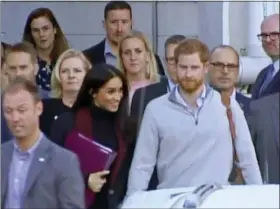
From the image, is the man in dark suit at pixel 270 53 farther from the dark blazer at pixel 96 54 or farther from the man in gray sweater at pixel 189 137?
the dark blazer at pixel 96 54

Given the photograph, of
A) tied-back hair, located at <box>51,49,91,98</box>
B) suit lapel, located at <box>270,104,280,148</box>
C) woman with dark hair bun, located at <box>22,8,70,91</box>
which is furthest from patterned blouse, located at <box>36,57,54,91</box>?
suit lapel, located at <box>270,104,280,148</box>

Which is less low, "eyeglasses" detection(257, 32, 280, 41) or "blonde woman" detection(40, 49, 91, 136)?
"eyeglasses" detection(257, 32, 280, 41)

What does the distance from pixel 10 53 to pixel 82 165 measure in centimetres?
96

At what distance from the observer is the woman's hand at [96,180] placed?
6824 mm

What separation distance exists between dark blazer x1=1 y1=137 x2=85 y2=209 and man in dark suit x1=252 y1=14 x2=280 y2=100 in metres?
1.21

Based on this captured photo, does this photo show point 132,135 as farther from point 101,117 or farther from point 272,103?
point 272,103

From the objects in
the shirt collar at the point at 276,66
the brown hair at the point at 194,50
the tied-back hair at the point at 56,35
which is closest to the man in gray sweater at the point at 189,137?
the brown hair at the point at 194,50

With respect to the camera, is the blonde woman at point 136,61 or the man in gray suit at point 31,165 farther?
the blonde woman at point 136,61

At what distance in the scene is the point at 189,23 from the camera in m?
9.20

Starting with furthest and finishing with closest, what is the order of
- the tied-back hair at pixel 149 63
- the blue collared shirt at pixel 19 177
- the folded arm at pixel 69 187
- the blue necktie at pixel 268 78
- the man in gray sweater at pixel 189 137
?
the tied-back hair at pixel 149 63 < the blue necktie at pixel 268 78 < the man in gray sweater at pixel 189 137 < the blue collared shirt at pixel 19 177 < the folded arm at pixel 69 187

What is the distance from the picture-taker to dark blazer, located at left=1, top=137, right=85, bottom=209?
20.8 ft

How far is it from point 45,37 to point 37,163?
1782mm

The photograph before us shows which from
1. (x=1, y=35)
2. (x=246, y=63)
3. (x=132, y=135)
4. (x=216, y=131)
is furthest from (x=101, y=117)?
(x=1, y=35)

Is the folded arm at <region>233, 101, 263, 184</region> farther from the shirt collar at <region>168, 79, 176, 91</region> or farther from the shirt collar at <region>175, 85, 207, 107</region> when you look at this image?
the shirt collar at <region>168, 79, 176, 91</region>
